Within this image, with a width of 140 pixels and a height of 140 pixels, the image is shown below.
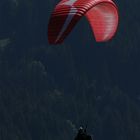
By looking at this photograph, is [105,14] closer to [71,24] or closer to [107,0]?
[107,0]

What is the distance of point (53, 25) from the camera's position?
70.4 meters

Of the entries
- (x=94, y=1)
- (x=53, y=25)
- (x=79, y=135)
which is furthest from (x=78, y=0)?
(x=79, y=135)

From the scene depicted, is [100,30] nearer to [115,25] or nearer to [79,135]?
[115,25]

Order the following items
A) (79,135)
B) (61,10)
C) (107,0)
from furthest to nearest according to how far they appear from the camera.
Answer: (107,0), (61,10), (79,135)

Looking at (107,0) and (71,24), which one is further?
(107,0)

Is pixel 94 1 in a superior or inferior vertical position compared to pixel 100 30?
superior

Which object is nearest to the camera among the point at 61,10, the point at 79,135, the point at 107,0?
the point at 79,135

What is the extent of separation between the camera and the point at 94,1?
247 feet

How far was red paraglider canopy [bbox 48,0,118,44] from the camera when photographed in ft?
230

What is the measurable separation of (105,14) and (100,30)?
6.89ft

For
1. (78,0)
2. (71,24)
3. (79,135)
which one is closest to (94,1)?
(78,0)

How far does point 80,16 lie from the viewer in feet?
232

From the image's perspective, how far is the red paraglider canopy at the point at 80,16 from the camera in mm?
70250

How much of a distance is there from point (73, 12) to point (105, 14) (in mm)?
9696
